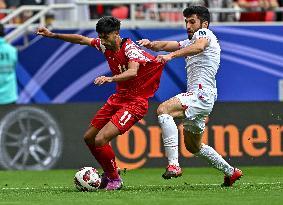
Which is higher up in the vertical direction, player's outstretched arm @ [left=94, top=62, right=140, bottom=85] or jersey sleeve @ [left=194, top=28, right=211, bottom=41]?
jersey sleeve @ [left=194, top=28, right=211, bottom=41]

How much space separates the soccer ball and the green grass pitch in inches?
4.2

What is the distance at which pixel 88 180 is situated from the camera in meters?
13.5

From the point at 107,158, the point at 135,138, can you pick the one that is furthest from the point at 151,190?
the point at 135,138

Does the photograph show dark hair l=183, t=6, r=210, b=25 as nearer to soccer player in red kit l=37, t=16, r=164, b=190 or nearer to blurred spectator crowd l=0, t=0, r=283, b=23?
soccer player in red kit l=37, t=16, r=164, b=190

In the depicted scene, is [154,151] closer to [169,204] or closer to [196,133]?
[196,133]

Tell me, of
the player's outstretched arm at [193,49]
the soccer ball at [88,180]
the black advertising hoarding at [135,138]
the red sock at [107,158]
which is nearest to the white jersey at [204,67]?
the player's outstretched arm at [193,49]

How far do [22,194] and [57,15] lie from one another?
10777mm

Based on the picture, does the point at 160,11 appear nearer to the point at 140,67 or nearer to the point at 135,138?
the point at 135,138

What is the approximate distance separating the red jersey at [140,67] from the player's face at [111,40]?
3.4 inches

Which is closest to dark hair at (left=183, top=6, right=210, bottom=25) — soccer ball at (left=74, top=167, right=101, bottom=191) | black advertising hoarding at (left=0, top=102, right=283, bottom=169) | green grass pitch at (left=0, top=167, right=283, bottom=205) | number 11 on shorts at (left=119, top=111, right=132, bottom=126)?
number 11 on shorts at (left=119, top=111, right=132, bottom=126)

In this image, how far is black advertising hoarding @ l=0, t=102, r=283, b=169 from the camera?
1894 centimetres

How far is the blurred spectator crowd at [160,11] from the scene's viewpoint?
73.6ft

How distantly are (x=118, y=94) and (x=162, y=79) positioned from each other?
798 cm

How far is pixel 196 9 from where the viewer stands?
13.7m
